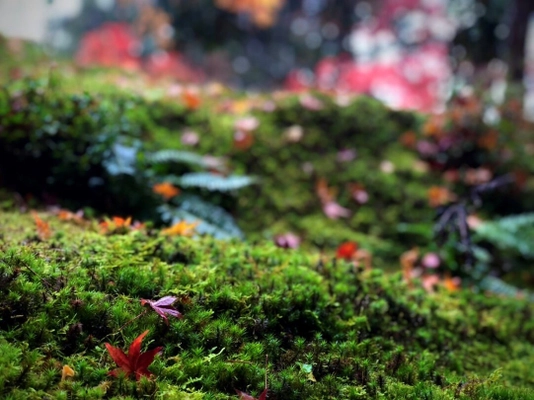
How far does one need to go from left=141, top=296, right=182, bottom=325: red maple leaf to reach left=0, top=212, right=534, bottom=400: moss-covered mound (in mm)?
35

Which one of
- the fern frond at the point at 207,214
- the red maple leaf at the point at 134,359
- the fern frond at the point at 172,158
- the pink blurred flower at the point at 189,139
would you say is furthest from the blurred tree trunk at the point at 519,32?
the red maple leaf at the point at 134,359

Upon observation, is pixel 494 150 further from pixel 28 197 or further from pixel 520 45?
pixel 28 197

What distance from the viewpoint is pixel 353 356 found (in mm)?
1901

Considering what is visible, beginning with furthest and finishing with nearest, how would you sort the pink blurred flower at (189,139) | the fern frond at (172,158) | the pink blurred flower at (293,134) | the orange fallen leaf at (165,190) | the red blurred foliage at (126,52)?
the red blurred foliage at (126,52) < the pink blurred flower at (293,134) < the pink blurred flower at (189,139) < the fern frond at (172,158) < the orange fallen leaf at (165,190)

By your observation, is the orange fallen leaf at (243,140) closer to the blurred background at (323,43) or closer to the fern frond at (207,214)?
the fern frond at (207,214)

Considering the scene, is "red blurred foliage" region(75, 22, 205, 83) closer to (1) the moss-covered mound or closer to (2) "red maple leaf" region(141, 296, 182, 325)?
(1) the moss-covered mound

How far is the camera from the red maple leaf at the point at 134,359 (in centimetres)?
151

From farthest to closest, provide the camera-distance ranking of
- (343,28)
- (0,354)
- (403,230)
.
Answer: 1. (343,28)
2. (403,230)
3. (0,354)

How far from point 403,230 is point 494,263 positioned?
108 centimetres

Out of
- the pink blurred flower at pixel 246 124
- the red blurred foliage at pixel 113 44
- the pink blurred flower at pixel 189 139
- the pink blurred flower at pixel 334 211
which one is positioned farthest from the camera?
the red blurred foliage at pixel 113 44

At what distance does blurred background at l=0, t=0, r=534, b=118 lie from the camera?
859 cm

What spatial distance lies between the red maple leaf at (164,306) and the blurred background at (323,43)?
17.1ft

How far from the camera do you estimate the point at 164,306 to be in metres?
1.79

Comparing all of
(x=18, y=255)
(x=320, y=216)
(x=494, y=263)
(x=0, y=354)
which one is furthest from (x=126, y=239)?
(x=494, y=263)
